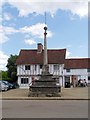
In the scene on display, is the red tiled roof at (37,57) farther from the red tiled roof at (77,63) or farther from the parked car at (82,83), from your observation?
the parked car at (82,83)

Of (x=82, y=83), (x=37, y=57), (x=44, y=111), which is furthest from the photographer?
(x=37, y=57)

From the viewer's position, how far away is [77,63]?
214 ft

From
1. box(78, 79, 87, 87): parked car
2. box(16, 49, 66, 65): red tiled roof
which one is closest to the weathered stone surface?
box(78, 79, 87, 87): parked car

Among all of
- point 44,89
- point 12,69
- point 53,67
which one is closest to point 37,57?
point 53,67

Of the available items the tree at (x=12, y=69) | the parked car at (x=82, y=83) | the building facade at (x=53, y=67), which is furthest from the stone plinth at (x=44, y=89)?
the tree at (x=12, y=69)

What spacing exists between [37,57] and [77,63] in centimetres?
872

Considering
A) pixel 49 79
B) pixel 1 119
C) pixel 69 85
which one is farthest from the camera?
pixel 69 85

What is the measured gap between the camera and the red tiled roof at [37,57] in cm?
6094

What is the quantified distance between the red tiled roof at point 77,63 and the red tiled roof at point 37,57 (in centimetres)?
286

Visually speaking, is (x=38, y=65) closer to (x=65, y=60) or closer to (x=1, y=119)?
(x=65, y=60)

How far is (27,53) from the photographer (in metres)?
63.6

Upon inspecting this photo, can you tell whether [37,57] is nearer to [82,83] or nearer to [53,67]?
[53,67]

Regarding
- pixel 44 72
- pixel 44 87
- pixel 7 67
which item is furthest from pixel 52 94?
pixel 7 67

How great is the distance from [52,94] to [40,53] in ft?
104
